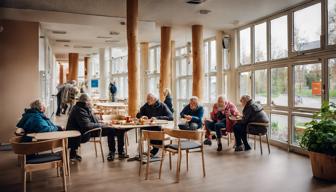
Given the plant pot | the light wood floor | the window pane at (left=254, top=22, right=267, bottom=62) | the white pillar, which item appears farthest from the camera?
the white pillar

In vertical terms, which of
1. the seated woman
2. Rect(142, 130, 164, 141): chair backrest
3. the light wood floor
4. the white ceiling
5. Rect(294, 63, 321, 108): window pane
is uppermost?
the white ceiling

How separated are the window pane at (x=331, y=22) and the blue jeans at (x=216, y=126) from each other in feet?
8.97

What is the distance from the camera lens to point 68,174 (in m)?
4.46

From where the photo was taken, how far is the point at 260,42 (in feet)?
24.6

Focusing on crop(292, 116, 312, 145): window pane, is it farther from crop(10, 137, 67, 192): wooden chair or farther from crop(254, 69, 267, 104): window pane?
crop(10, 137, 67, 192): wooden chair

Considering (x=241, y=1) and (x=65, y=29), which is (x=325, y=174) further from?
(x=65, y=29)

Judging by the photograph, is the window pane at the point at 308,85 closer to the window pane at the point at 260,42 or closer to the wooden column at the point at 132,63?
the window pane at the point at 260,42

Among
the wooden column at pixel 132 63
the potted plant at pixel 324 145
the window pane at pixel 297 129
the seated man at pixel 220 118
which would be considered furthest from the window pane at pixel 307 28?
the wooden column at pixel 132 63

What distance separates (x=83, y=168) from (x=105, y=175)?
634mm

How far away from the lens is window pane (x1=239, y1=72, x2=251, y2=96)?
7.95 m

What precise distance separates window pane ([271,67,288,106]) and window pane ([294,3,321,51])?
0.71m

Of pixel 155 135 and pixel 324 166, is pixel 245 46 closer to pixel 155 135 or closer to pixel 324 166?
pixel 324 166

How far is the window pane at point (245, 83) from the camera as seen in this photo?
795cm

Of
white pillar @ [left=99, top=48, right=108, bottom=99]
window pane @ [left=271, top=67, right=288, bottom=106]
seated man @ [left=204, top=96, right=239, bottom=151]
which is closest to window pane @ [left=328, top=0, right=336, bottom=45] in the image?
window pane @ [left=271, top=67, right=288, bottom=106]
